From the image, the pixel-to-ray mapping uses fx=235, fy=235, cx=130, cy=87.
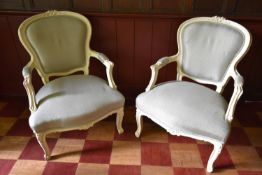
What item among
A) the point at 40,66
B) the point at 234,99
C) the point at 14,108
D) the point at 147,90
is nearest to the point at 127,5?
the point at 147,90

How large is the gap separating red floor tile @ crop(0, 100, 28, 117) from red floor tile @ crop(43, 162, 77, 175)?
660 mm

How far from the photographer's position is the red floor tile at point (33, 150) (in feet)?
5.08

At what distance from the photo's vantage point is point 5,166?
1480 mm

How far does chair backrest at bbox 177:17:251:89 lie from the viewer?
1446 millimetres

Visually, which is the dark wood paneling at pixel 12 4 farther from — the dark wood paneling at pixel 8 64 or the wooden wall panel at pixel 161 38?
the wooden wall panel at pixel 161 38

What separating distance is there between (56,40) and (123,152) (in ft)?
2.90

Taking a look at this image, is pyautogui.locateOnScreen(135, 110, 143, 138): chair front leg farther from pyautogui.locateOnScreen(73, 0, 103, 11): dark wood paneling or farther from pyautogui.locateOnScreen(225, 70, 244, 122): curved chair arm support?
pyautogui.locateOnScreen(73, 0, 103, 11): dark wood paneling

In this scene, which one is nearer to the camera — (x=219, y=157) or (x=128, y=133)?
(x=219, y=157)

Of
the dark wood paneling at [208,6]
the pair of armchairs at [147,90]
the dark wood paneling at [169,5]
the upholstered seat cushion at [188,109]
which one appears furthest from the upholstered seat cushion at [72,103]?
the dark wood paneling at [208,6]

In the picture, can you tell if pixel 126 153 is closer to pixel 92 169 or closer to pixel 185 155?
pixel 92 169

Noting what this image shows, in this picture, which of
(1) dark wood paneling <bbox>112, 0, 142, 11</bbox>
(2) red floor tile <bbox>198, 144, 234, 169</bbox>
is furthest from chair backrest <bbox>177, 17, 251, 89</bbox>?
(2) red floor tile <bbox>198, 144, 234, 169</bbox>

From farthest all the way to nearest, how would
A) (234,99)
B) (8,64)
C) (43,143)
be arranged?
(8,64), (43,143), (234,99)

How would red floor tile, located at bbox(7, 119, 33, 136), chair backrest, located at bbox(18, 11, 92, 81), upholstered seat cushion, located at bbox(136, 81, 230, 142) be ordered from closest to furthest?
upholstered seat cushion, located at bbox(136, 81, 230, 142) < chair backrest, located at bbox(18, 11, 92, 81) < red floor tile, located at bbox(7, 119, 33, 136)

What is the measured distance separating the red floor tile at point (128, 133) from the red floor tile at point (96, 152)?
9 cm
